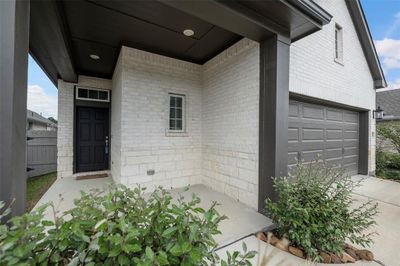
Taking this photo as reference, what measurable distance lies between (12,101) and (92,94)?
198 inches

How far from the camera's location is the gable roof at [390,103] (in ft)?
37.2

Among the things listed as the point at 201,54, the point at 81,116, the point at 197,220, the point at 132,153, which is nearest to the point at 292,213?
the point at 197,220

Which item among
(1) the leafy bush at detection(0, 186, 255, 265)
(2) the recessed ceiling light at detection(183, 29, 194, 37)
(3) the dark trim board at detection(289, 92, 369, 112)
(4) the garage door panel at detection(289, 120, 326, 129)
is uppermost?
(2) the recessed ceiling light at detection(183, 29, 194, 37)

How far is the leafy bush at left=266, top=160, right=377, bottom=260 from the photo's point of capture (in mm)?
2172

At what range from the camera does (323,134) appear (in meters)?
5.01

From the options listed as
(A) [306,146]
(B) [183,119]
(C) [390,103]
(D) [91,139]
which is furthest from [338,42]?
(C) [390,103]

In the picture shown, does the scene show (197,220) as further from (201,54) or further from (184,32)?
(201,54)

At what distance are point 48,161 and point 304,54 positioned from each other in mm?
8263

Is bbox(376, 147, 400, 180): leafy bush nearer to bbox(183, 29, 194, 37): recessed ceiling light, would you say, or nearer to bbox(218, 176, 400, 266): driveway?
bbox(218, 176, 400, 266): driveway

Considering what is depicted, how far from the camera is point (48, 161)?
6.53 metres

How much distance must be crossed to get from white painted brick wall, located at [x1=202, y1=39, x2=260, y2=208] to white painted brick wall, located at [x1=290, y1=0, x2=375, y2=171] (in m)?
0.99

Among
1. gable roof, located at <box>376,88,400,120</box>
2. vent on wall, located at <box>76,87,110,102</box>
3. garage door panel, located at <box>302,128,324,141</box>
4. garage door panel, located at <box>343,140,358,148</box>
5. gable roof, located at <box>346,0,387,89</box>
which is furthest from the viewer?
gable roof, located at <box>376,88,400,120</box>

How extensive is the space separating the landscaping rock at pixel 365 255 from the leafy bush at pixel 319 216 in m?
0.10

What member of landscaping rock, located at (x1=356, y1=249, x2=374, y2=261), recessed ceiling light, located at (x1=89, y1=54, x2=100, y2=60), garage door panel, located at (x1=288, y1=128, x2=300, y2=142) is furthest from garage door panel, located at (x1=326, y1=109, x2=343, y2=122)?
recessed ceiling light, located at (x1=89, y1=54, x2=100, y2=60)
